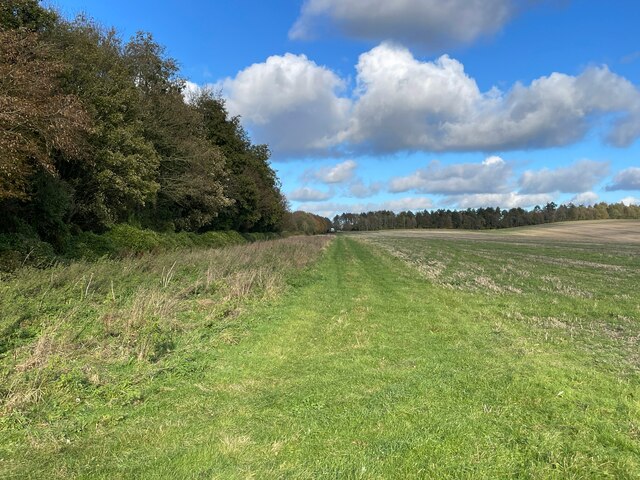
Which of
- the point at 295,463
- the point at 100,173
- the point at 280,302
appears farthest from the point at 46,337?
the point at 100,173

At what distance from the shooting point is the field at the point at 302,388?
425cm

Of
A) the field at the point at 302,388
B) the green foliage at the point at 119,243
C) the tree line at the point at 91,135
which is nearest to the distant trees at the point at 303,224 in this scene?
the tree line at the point at 91,135

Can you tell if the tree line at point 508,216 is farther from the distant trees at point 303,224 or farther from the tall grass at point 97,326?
the tall grass at point 97,326

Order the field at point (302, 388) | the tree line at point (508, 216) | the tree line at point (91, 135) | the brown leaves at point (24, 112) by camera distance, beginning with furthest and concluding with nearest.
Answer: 1. the tree line at point (508, 216)
2. the tree line at point (91, 135)
3. the brown leaves at point (24, 112)
4. the field at point (302, 388)

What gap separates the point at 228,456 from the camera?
169 inches

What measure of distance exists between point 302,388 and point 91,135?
63.2 feet

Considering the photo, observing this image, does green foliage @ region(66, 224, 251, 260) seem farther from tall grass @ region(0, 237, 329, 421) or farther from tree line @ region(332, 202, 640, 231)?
tree line @ region(332, 202, 640, 231)

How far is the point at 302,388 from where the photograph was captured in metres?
6.25

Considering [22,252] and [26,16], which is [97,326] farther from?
[26,16]

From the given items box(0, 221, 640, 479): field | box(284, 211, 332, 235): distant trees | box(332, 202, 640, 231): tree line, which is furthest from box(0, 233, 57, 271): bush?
box(332, 202, 640, 231): tree line

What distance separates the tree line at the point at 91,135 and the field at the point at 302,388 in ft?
15.3

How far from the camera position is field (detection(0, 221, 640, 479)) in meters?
4.25

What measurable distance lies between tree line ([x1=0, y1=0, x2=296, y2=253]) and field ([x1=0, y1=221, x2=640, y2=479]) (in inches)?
183

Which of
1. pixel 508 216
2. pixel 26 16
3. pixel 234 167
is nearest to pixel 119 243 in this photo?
pixel 26 16
